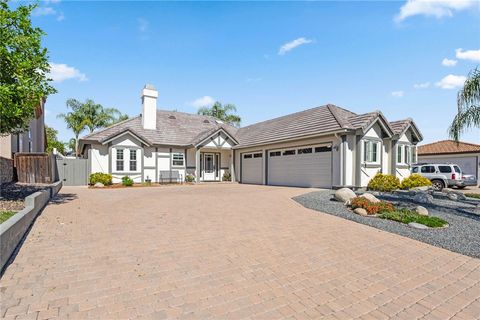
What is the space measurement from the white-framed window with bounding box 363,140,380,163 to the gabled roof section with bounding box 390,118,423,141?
2.02 meters

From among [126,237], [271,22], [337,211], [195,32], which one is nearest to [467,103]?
[337,211]

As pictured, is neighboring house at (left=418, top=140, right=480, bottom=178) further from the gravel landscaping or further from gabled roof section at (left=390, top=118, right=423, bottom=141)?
the gravel landscaping

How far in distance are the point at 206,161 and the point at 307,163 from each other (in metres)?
10.1

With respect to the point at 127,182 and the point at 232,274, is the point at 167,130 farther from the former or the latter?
the point at 232,274

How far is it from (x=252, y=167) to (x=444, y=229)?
16.6m

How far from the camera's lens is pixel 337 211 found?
9.03m

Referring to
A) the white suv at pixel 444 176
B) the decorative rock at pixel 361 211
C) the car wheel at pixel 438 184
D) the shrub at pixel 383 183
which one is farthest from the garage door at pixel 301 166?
the car wheel at pixel 438 184

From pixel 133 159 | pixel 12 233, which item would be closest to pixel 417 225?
pixel 12 233

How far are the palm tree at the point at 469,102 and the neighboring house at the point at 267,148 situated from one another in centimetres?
509

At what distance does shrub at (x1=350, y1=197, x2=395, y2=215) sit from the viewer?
8.62 m

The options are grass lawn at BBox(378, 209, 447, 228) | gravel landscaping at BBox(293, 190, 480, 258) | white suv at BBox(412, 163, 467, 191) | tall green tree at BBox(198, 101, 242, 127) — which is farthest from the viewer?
tall green tree at BBox(198, 101, 242, 127)

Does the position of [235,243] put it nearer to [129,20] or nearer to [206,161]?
[129,20]

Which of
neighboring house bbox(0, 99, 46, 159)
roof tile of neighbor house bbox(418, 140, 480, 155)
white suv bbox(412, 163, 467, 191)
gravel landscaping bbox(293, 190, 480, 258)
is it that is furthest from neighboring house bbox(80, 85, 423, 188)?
roof tile of neighbor house bbox(418, 140, 480, 155)

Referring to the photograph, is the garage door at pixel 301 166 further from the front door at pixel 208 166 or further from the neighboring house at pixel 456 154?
the neighboring house at pixel 456 154
